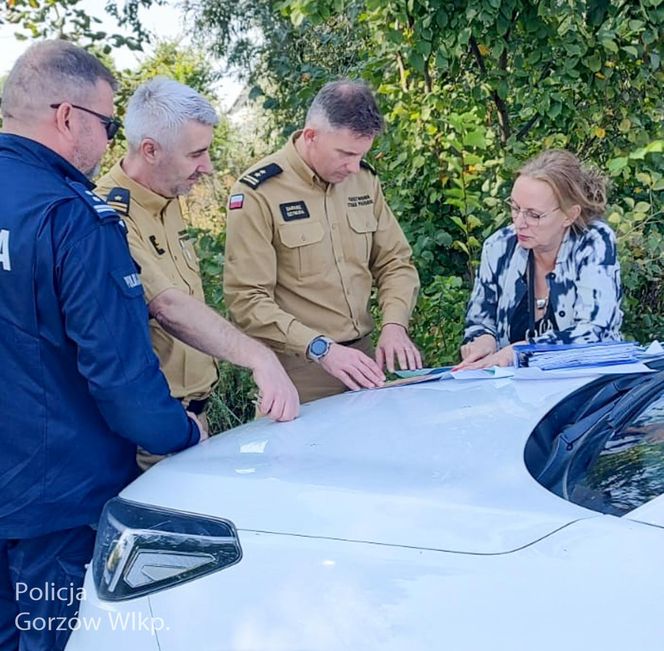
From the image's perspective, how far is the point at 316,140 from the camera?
10.3ft

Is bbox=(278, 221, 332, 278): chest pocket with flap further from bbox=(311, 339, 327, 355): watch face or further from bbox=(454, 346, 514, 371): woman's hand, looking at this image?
bbox=(454, 346, 514, 371): woman's hand

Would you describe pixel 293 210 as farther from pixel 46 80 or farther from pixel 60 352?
pixel 60 352

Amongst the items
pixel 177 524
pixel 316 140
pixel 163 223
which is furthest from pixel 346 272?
pixel 177 524

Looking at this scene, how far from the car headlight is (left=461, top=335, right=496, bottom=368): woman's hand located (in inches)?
57.3

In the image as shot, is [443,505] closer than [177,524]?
Yes

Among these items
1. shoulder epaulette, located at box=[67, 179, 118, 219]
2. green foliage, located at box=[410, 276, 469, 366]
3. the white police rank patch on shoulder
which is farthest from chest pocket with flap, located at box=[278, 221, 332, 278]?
green foliage, located at box=[410, 276, 469, 366]

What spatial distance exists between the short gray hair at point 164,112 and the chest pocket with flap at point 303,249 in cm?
67

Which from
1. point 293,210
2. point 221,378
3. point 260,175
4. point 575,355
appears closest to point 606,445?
point 575,355

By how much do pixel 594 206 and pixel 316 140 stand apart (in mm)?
1045

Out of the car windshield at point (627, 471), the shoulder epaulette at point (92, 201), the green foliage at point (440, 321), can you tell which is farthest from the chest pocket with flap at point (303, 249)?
the car windshield at point (627, 471)

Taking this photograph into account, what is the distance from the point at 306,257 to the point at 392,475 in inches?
65.7

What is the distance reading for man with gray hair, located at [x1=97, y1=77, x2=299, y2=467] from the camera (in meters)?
2.43

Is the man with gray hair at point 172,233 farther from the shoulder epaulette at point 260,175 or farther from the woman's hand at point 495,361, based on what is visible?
the woman's hand at point 495,361

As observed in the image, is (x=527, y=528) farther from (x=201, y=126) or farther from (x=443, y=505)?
(x=201, y=126)
